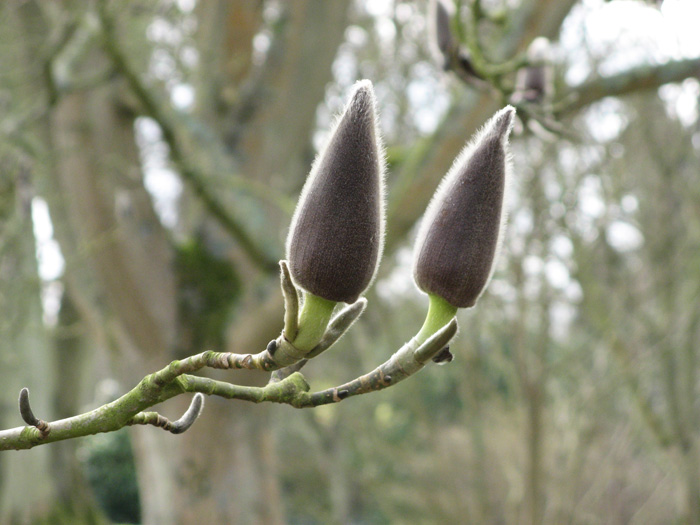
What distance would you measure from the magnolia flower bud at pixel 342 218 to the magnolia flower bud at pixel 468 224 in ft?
0.23

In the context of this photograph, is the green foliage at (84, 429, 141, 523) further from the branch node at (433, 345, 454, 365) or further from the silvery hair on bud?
the branch node at (433, 345, 454, 365)

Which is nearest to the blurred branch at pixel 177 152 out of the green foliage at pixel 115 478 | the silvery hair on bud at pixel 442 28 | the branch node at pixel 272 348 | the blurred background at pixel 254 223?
the blurred background at pixel 254 223

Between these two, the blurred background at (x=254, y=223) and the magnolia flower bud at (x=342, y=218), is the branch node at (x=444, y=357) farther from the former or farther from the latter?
the blurred background at (x=254, y=223)

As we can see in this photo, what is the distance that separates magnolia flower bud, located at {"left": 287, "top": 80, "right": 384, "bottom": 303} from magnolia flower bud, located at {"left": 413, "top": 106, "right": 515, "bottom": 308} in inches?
2.7

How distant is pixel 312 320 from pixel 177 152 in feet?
11.3

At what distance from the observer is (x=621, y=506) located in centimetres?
864

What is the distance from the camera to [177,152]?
4.11 m

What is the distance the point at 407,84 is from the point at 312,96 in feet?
6.94

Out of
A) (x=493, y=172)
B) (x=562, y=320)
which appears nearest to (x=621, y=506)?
(x=562, y=320)

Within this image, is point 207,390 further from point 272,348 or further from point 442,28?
point 442,28

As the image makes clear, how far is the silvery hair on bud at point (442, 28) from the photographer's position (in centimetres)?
185

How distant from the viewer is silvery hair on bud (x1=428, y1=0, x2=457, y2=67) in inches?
72.9

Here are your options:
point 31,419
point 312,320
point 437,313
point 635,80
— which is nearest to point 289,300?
point 312,320

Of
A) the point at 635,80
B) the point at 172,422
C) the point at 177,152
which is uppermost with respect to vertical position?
the point at 177,152
